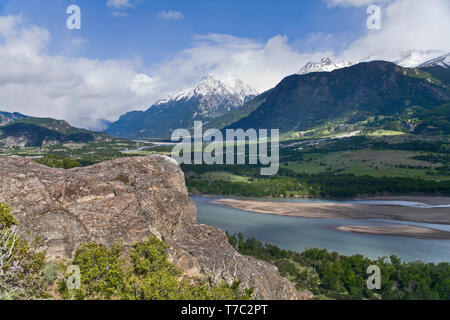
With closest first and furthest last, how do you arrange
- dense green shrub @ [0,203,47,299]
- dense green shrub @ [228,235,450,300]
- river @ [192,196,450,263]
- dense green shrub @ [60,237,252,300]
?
1. dense green shrub @ [0,203,47,299]
2. dense green shrub @ [60,237,252,300]
3. dense green shrub @ [228,235,450,300]
4. river @ [192,196,450,263]

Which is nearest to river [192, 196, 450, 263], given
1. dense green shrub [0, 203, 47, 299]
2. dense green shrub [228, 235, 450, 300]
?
dense green shrub [228, 235, 450, 300]

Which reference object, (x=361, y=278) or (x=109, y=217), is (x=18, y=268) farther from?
(x=361, y=278)

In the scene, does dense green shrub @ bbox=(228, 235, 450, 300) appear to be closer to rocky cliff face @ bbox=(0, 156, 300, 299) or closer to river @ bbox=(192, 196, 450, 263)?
river @ bbox=(192, 196, 450, 263)

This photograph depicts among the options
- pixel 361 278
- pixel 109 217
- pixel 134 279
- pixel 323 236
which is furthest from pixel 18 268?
pixel 323 236

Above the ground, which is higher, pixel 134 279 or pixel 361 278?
pixel 134 279
